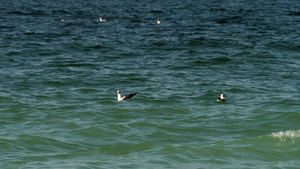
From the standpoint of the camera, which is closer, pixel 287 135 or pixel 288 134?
pixel 287 135

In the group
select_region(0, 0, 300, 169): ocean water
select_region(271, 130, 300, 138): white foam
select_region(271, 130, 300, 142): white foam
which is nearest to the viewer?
select_region(0, 0, 300, 169): ocean water

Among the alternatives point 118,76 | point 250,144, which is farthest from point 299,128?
point 118,76

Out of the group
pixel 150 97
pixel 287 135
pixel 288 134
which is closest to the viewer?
pixel 287 135

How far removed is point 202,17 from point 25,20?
15.5 m

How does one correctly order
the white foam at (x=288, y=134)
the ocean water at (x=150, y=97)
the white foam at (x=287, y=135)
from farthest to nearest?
the white foam at (x=288, y=134), the white foam at (x=287, y=135), the ocean water at (x=150, y=97)

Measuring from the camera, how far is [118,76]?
76.3 ft

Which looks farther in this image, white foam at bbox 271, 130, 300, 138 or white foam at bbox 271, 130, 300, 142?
white foam at bbox 271, 130, 300, 138

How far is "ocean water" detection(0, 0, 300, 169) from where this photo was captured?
1362 centimetres

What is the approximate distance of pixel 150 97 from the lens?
19672 millimetres

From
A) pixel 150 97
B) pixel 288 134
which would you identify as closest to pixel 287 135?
pixel 288 134

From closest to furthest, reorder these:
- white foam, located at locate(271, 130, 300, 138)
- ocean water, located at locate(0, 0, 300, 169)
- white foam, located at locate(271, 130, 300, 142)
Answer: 1. ocean water, located at locate(0, 0, 300, 169)
2. white foam, located at locate(271, 130, 300, 142)
3. white foam, located at locate(271, 130, 300, 138)

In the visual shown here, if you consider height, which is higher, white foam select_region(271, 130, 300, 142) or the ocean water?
the ocean water

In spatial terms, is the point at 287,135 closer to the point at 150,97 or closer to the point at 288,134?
the point at 288,134

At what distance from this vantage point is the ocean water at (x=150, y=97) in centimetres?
1362
